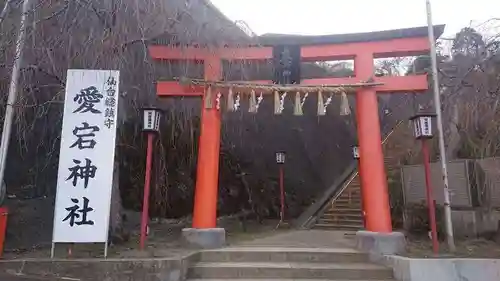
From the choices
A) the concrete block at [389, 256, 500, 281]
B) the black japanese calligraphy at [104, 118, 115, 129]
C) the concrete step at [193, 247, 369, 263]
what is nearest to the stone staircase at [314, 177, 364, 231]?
the concrete step at [193, 247, 369, 263]

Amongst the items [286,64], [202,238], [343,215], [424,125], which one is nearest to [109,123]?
[202,238]

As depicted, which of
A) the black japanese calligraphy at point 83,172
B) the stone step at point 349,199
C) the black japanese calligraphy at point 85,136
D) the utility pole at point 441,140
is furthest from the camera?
the stone step at point 349,199

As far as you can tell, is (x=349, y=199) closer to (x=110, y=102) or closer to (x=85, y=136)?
(x=110, y=102)

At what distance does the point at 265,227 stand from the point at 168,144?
16.0ft

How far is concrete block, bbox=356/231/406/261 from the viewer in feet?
24.4

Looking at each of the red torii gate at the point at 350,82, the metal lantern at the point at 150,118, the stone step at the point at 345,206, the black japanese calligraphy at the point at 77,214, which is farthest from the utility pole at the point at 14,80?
the stone step at the point at 345,206

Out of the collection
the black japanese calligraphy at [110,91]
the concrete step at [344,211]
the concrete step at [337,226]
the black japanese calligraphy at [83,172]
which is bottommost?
the concrete step at [337,226]

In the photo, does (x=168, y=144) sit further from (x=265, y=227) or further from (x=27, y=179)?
(x=265, y=227)

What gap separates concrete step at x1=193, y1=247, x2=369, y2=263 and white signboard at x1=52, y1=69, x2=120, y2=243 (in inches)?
85.4

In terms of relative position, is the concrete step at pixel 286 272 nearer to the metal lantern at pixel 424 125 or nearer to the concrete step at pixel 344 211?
the metal lantern at pixel 424 125

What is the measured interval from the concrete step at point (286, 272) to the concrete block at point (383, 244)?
0.60m

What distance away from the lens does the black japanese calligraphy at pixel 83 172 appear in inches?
249

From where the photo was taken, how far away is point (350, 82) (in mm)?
8422

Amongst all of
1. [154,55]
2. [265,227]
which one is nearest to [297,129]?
[265,227]
